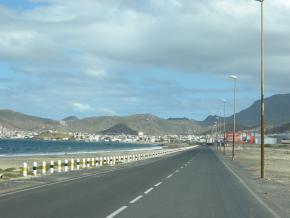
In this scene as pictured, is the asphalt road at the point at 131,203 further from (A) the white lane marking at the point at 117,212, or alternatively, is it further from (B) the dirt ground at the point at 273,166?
(B) the dirt ground at the point at 273,166

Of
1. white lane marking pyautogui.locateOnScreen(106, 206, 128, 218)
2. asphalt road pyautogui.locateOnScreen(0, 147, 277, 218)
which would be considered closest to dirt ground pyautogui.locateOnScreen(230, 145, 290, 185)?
asphalt road pyautogui.locateOnScreen(0, 147, 277, 218)

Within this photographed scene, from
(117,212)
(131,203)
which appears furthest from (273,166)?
(117,212)

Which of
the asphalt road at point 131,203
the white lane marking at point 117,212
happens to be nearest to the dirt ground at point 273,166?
the asphalt road at point 131,203

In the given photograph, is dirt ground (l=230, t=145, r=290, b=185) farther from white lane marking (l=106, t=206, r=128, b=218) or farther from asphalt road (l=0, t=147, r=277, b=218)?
white lane marking (l=106, t=206, r=128, b=218)

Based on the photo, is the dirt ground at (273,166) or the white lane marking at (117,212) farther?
the dirt ground at (273,166)

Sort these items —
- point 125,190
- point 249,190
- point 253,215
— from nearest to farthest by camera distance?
point 253,215 < point 125,190 < point 249,190

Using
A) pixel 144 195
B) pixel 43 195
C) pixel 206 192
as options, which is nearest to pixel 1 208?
pixel 43 195

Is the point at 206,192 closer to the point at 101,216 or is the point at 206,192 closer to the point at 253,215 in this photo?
the point at 253,215

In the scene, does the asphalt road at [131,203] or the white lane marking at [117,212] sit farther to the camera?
the asphalt road at [131,203]

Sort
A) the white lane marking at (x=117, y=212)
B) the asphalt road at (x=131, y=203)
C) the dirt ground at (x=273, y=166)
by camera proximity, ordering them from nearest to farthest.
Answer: the white lane marking at (x=117, y=212) → the asphalt road at (x=131, y=203) → the dirt ground at (x=273, y=166)

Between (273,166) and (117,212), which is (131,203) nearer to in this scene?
(117,212)

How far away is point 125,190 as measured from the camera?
23.7 meters

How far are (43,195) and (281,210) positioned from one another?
8.42 metres

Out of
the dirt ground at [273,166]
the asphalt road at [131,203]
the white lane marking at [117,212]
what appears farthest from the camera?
the dirt ground at [273,166]
